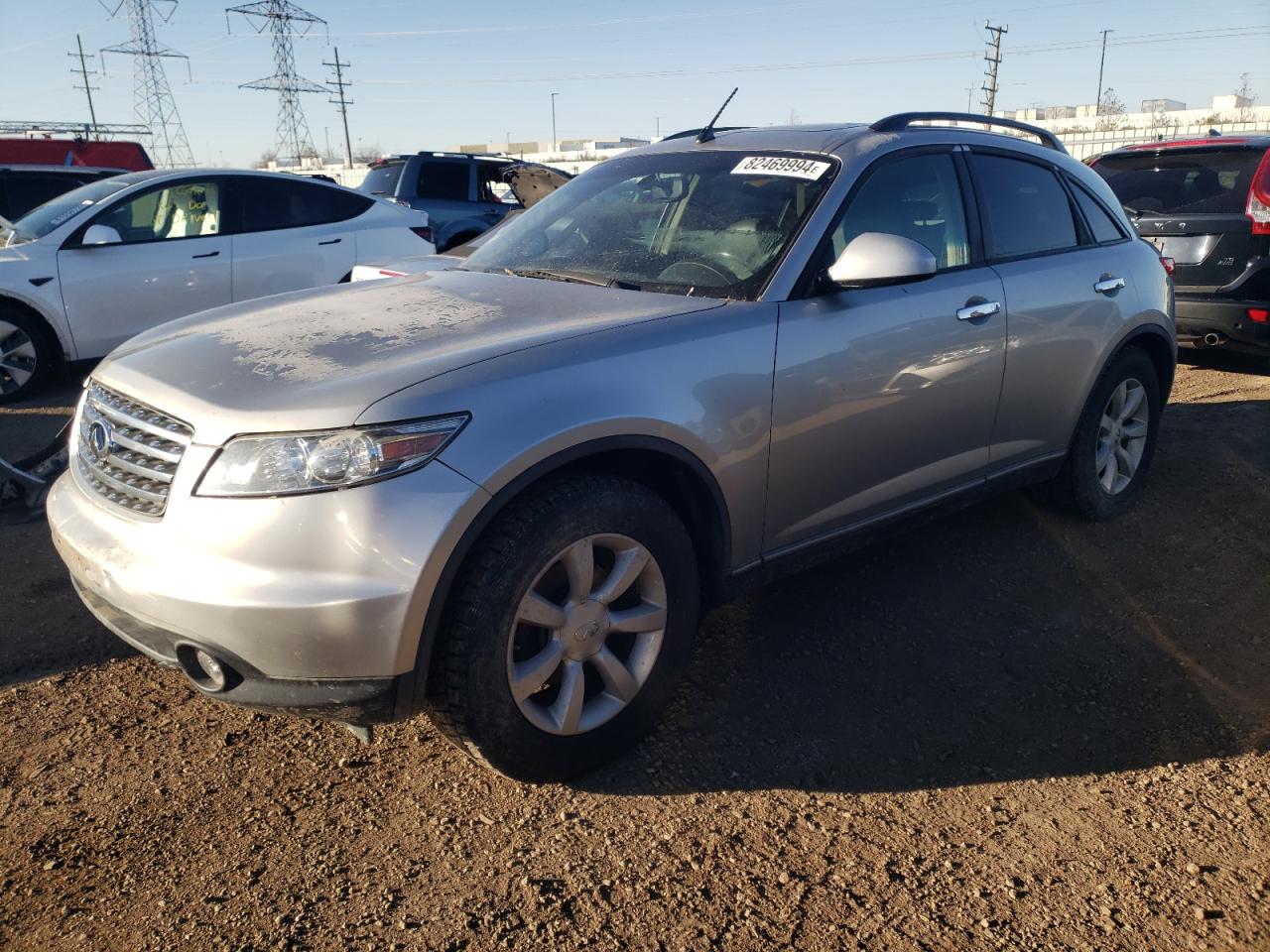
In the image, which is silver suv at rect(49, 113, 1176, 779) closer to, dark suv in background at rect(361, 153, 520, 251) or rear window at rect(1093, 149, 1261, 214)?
rear window at rect(1093, 149, 1261, 214)

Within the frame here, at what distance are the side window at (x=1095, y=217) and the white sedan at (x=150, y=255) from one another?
5.16 m

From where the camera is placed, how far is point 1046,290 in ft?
13.2

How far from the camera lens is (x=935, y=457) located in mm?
3627

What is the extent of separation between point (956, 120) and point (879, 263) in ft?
4.58

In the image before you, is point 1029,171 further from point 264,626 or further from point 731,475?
point 264,626

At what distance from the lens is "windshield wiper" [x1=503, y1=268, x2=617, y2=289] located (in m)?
3.30

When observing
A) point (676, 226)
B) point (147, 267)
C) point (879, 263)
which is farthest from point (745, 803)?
point (147, 267)

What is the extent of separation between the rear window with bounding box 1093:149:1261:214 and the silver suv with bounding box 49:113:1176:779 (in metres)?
4.04

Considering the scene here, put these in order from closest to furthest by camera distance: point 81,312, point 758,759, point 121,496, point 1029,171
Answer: point 121,496
point 758,759
point 1029,171
point 81,312

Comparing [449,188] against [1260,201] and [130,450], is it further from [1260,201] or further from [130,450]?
[130,450]

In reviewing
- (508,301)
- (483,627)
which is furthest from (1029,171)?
(483,627)

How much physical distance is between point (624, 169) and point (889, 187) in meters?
1.05

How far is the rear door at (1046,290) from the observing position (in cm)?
391

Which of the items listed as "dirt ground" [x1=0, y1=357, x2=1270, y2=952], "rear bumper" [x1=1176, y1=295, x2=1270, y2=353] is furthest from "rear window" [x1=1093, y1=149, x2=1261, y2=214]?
"dirt ground" [x1=0, y1=357, x2=1270, y2=952]
